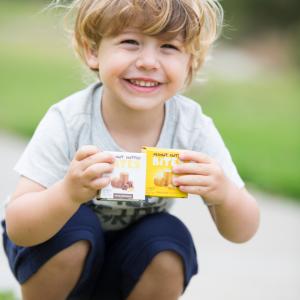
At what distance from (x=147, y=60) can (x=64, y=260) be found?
62 centimetres

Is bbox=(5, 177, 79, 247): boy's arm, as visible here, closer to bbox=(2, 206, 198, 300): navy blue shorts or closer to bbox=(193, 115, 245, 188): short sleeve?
bbox=(2, 206, 198, 300): navy blue shorts

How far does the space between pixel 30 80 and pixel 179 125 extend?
5.44m

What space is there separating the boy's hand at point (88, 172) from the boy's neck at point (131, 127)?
36 centimetres

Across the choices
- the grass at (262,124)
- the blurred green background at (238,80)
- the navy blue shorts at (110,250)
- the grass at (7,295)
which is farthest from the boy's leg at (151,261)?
the grass at (262,124)

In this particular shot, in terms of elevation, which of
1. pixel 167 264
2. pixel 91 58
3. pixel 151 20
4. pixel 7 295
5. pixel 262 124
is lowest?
pixel 7 295

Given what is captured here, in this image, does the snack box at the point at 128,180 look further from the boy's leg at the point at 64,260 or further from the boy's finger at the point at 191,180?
the boy's leg at the point at 64,260

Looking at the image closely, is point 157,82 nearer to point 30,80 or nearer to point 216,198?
point 216,198

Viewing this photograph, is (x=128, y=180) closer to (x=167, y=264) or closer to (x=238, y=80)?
(x=167, y=264)

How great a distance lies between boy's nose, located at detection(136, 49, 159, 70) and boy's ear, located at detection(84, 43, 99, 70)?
228 millimetres

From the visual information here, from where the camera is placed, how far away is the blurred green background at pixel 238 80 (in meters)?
5.23

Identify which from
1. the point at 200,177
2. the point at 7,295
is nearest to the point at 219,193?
the point at 200,177

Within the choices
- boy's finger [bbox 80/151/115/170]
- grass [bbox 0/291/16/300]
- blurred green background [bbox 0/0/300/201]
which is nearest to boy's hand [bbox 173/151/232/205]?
boy's finger [bbox 80/151/115/170]

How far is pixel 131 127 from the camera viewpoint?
2.48 meters

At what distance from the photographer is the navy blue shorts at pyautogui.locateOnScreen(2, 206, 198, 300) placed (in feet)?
7.81
